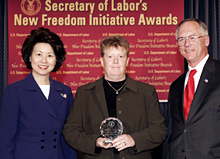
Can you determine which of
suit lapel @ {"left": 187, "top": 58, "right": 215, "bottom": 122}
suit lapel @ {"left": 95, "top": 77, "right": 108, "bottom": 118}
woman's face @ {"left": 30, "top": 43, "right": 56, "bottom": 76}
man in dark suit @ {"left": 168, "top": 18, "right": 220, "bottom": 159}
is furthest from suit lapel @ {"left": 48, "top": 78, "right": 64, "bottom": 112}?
suit lapel @ {"left": 187, "top": 58, "right": 215, "bottom": 122}

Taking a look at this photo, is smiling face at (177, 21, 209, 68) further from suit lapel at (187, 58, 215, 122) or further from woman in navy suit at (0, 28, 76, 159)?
woman in navy suit at (0, 28, 76, 159)

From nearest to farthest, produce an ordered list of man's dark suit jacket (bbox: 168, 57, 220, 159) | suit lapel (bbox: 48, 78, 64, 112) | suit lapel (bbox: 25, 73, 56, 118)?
man's dark suit jacket (bbox: 168, 57, 220, 159)
suit lapel (bbox: 25, 73, 56, 118)
suit lapel (bbox: 48, 78, 64, 112)

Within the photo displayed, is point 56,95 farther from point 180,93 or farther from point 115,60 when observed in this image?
point 180,93

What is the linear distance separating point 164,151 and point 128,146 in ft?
2.29

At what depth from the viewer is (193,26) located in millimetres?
2518

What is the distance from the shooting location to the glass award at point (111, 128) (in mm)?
2051

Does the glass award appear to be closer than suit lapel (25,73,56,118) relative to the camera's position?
Yes

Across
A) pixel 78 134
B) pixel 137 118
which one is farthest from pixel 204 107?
pixel 78 134

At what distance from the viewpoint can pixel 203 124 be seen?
2.22 metres

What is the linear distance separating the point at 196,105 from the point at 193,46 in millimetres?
566

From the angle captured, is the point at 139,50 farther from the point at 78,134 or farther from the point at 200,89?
the point at 78,134

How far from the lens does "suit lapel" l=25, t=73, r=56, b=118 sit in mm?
2361

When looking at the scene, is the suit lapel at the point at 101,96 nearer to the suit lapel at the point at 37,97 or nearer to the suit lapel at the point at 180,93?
the suit lapel at the point at 37,97

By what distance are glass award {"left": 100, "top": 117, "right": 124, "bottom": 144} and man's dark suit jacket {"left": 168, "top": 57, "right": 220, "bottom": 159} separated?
60 cm
